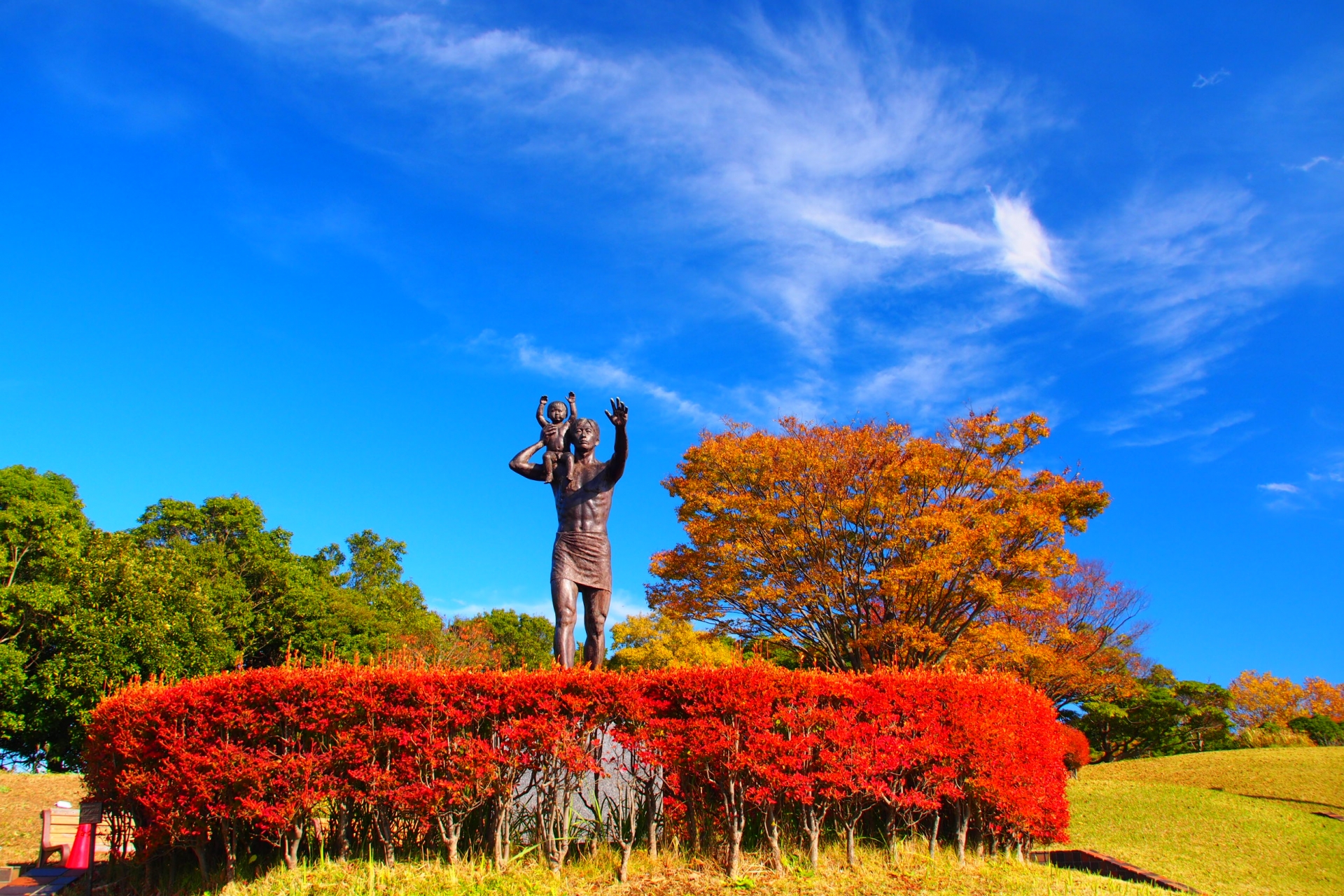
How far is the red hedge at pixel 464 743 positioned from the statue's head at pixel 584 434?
11.3ft

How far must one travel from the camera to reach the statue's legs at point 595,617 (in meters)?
8.84

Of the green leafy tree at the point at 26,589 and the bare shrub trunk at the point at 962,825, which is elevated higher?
the green leafy tree at the point at 26,589

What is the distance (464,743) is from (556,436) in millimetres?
4261

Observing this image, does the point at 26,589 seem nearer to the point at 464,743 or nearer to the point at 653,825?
the point at 464,743

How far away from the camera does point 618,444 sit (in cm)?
866

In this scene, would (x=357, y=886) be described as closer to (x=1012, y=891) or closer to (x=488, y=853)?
(x=488, y=853)

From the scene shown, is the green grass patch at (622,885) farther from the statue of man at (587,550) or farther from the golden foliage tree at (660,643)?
the golden foliage tree at (660,643)

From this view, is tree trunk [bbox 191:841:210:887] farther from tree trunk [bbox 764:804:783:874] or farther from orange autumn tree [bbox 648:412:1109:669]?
orange autumn tree [bbox 648:412:1109:669]

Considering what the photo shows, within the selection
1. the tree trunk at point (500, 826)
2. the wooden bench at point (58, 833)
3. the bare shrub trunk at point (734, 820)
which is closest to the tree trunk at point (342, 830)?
the tree trunk at point (500, 826)

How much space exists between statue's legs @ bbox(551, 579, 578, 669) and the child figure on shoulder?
118 centimetres

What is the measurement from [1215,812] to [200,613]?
24.6 metres

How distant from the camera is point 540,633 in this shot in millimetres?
57312

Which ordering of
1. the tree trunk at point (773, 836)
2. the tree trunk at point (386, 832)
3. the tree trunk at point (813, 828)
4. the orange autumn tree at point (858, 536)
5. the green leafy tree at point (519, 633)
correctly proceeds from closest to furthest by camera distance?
the tree trunk at point (386, 832) → the tree trunk at point (773, 836) → the tree trunk at point (813, 828) → the orange autumn tree at point (858, 536) → the green leafy tree at point (519, 633)

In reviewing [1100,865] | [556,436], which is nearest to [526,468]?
[556,436]
